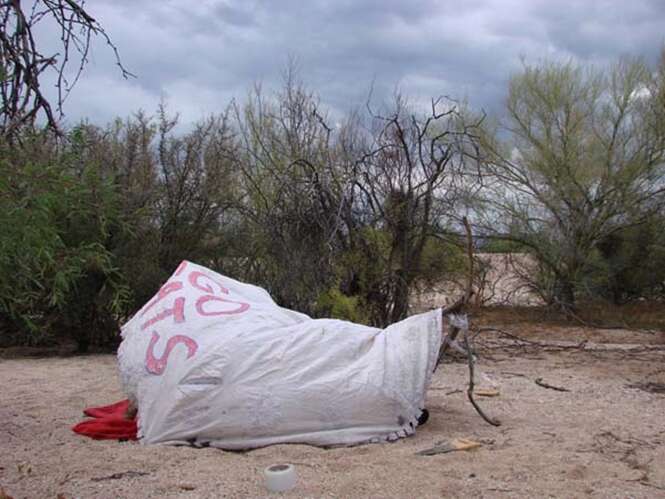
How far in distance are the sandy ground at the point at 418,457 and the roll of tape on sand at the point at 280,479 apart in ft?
0.19

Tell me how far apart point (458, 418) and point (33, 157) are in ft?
11.8

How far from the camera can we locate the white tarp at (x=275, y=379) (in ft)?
16.1

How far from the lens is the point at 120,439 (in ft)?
17.1

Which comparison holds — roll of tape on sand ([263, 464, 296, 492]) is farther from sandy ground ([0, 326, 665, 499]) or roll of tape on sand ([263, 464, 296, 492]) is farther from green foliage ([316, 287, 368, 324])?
green foliage ([316, 287, 368, 324])

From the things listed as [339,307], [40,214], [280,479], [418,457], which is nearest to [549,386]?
[339,307]

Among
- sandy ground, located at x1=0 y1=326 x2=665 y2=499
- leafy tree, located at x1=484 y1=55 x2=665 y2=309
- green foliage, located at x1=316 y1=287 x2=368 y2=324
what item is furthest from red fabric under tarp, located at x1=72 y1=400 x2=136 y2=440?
leafy tree, located at x1=484 y1=55 x2=665 y2=309

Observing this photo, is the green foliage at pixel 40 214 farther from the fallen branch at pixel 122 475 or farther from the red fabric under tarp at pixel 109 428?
the fallen branch at pixel 122 475

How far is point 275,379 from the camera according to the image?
496cm

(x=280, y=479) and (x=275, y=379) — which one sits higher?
(x=275, y=379)

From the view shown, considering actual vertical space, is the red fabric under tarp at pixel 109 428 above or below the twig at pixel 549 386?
below

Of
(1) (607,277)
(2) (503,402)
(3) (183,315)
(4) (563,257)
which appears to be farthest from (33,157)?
(1) (607,277)

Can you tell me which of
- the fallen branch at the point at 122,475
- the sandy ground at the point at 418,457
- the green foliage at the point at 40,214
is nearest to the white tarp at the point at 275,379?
the sandy ground at the point at 418,457

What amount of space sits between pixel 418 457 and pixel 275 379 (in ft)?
3.34

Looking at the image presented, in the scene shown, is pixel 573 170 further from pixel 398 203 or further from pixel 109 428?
pixel 109 428
